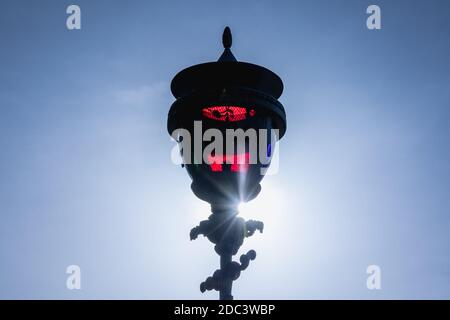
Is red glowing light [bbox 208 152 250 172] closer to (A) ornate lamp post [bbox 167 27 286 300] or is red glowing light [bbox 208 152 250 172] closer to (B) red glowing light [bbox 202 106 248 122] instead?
(A) ornate lamp post [bbox 167 27 286 300]

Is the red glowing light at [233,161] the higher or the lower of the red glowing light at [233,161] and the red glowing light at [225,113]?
the lower

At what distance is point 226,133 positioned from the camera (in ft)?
14.5

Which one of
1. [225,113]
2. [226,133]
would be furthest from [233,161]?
[225,113]

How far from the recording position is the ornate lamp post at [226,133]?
14.4ft

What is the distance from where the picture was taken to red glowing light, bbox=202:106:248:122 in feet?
14.6

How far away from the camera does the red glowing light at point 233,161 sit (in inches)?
173

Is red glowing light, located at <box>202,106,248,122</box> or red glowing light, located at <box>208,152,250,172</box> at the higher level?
red glowing light, located at <box>202,106,248,122</box>

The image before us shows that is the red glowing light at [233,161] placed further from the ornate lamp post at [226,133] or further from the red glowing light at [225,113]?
the red glowing light at [225,113]

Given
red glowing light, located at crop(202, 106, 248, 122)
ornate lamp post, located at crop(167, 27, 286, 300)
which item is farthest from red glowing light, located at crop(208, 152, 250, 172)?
red glowing light, located at crop(202, 106, 248, 122)

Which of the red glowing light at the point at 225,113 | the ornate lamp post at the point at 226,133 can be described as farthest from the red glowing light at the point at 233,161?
the red glowing light at the point at 225,113

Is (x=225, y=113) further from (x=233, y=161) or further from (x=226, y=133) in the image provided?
(x=233, y=161)
